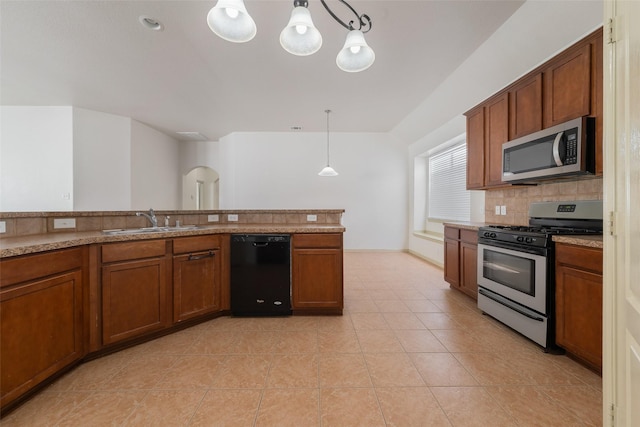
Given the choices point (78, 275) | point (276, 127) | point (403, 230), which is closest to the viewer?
A: point (78, 275)

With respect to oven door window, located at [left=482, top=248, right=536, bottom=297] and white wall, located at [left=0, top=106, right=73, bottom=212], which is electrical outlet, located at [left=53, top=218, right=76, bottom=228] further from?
oven door window, located at [left=482, top=248, right=536, bottom=297]

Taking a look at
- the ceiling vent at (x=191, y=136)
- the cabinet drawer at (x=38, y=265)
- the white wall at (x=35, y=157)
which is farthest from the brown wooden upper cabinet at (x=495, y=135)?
the white wall at (x=35, y=157)

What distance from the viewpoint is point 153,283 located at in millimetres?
2090

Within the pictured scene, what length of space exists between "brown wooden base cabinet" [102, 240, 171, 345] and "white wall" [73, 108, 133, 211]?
4.03m

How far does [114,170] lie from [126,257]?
14.0 feet

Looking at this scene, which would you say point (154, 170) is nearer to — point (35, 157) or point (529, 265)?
point (35, 157)

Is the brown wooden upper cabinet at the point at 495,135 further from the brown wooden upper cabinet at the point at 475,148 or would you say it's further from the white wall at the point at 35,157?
the white wall at the point at 35,157

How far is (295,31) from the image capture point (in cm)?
148

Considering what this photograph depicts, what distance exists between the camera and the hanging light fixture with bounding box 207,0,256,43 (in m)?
1.24

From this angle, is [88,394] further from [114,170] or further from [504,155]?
[114,170]

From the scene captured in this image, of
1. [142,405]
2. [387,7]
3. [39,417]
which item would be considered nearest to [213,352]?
[142,405]

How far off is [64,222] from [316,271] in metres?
2.22

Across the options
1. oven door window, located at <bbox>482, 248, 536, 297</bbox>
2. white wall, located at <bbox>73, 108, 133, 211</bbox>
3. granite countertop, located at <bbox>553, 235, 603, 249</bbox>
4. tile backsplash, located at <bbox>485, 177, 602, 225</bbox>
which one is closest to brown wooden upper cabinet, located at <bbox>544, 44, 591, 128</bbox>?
tile backsplash, located at <bbox>485, 177, 602, 225</bbox>

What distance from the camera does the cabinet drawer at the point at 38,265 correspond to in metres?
1.34
